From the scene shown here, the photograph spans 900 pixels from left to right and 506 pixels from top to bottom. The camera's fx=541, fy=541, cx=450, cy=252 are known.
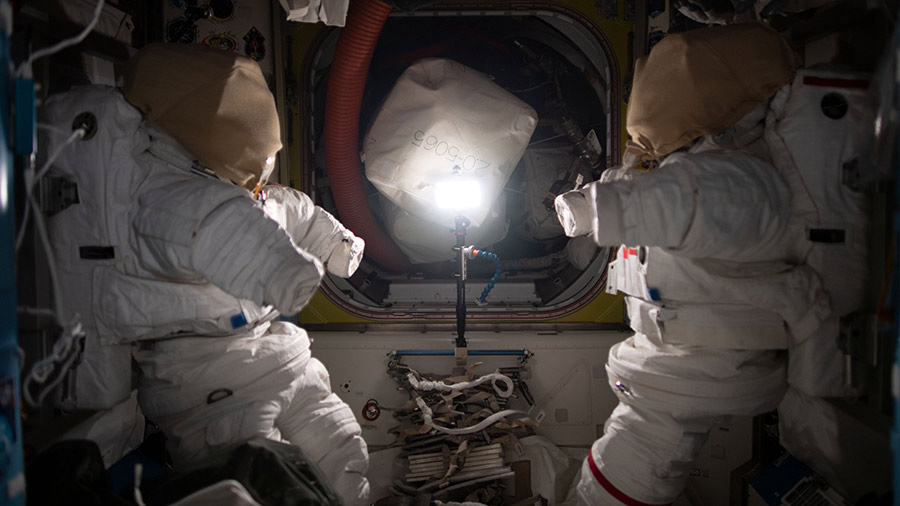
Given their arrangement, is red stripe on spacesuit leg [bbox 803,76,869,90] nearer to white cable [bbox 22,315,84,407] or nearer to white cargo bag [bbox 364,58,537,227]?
white cargo bag [bbox 364,58,537,227]

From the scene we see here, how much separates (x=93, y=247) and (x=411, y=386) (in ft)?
5.44

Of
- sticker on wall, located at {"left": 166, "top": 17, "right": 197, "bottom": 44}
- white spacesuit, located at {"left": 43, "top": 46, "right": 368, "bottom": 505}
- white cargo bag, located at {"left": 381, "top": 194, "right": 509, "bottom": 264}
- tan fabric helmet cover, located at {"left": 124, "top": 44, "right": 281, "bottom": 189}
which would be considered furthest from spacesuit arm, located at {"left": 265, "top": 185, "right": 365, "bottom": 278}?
sticker on wall, located at {"left": 166, "top": 17, "right": 197, "bottom": 44}

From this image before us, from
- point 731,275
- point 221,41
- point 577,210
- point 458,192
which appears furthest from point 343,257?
point 731,275

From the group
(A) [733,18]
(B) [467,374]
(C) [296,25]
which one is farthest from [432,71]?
(B) [467,374]

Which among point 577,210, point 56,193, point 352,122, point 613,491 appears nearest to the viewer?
point 56,193

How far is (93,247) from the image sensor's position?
1637 millimetres

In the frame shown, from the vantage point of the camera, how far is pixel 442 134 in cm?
286

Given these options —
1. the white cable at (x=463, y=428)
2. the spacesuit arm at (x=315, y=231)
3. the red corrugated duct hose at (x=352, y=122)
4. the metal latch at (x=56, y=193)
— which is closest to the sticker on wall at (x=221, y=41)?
the red corrugated duct hose at (x=352, y=122)

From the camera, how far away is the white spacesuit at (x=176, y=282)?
1.52 meters

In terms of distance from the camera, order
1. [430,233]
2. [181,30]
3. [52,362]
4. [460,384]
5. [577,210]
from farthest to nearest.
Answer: [430,233], [460,384], [181,30], [577,210], [52,362]

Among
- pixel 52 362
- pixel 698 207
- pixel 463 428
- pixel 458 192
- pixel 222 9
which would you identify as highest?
pixel 222 9

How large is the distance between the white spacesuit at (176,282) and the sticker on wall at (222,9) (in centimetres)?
125

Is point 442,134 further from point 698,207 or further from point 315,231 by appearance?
point 698,207

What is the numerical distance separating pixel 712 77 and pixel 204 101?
5.10 feet
